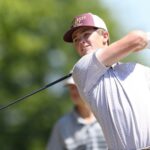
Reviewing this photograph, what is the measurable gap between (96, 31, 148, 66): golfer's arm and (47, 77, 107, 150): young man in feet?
12.6

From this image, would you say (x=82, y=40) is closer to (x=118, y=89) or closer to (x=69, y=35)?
(x=69, y=35)

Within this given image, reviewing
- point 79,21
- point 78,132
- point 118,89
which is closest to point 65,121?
point 78,132

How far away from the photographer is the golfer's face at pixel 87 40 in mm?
6359

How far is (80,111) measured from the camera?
10.3 m

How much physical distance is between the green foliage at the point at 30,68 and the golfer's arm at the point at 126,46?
15.6 m

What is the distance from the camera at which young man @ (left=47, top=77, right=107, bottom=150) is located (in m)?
9.93

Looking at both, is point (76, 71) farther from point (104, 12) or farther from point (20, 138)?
point (104, 12)

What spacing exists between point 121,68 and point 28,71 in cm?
1743

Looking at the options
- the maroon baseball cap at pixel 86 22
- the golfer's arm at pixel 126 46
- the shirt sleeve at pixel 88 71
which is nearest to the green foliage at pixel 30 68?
the maroon baseball cap at pixel 86 22

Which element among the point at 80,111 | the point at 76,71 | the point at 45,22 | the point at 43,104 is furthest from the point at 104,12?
the point at 76,71

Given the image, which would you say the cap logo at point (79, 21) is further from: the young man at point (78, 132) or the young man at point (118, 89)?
the young man at point (78, 132)

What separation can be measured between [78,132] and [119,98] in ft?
13.4

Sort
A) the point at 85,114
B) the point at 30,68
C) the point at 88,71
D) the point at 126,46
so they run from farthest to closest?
the point at 30,68 → the point at 85,114 → the point at 88,71 → the point at 126,46

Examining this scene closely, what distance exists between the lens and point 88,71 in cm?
623
